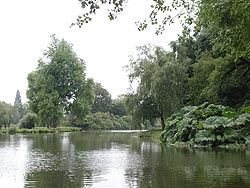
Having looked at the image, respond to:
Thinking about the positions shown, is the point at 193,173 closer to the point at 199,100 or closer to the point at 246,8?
the point at 246,8

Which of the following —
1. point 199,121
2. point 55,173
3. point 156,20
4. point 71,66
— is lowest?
point 55,173

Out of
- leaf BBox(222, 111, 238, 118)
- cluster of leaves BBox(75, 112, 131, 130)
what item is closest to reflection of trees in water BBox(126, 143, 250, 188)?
leaf BBox(222, 111, 238, 118)

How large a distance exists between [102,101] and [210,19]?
271 ft

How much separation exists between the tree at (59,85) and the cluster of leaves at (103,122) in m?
12.4

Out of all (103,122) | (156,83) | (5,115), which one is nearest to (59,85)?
(5,115)

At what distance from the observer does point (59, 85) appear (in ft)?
194

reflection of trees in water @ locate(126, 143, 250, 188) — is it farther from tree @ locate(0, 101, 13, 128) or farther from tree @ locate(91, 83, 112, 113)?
tree @ locate(91, 83, 112, 113)

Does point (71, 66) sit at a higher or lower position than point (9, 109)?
higher

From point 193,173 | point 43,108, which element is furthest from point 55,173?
point 43,108

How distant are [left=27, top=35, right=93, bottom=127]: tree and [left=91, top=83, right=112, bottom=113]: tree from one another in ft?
97.4

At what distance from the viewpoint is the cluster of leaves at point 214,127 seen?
794 inches

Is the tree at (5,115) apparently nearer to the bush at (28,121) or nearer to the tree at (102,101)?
the bush at (28,121)

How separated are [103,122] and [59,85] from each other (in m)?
19.4

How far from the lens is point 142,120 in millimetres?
36562
